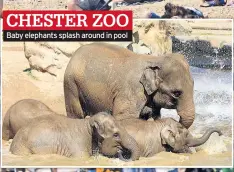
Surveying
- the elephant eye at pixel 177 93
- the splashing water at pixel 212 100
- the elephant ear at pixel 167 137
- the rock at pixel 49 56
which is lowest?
the splashing water at pixel 212 100

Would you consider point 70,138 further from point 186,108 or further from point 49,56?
point 49,56

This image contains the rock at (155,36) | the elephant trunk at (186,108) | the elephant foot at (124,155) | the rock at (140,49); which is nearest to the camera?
the elephant foot at (124,155)

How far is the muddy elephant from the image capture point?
29.0 ft

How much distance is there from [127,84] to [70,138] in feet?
2.55

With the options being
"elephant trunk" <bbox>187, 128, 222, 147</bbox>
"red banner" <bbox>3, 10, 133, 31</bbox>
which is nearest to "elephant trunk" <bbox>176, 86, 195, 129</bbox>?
"elephant trunk" <bbox>187, 128, 222, 147</bbox>

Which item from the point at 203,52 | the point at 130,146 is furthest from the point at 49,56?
the point at 130,146

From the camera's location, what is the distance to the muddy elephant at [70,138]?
8.84 metres

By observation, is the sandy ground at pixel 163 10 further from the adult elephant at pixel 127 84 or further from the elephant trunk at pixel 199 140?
the elephant trunk at pixel 199 140

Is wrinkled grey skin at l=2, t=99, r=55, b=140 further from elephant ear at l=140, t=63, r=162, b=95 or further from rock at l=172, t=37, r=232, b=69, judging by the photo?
rock at l=172, t=37, r=232, b=69

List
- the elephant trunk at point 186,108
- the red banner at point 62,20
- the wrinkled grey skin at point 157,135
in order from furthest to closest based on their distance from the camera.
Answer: the red banner at point 62,20 → the elephant trunk at point 186,108 → the wrinkled grey skin at point 157,135

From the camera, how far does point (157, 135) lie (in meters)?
9.12

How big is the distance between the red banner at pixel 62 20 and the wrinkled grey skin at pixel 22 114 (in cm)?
107

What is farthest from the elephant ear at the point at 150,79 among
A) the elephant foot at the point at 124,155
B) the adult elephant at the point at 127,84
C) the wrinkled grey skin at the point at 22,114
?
the wrinkled grey skin at the point at 22,114

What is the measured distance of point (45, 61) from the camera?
1148 cm
